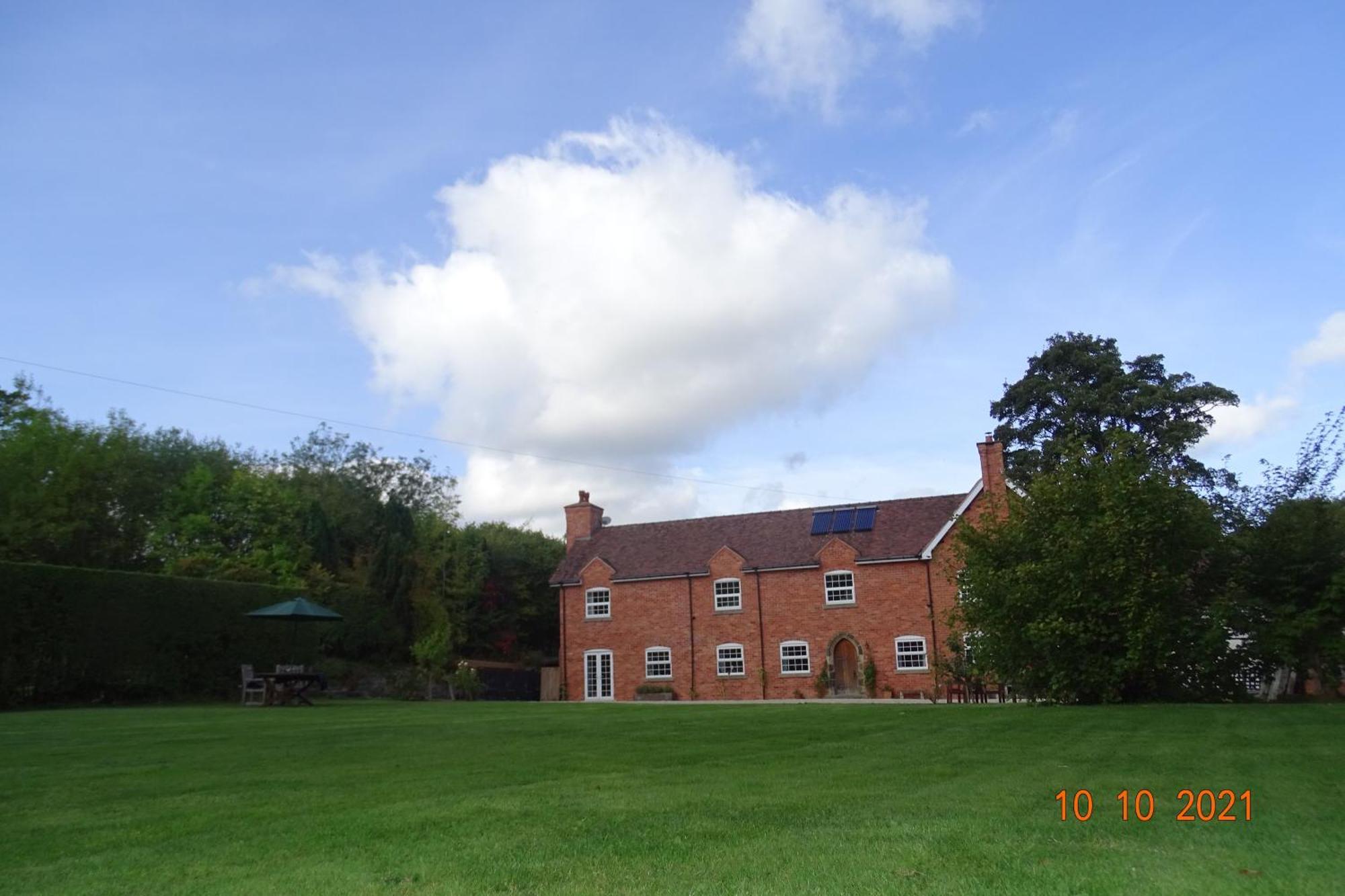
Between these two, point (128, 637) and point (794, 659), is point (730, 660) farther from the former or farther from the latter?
point (128, 637)

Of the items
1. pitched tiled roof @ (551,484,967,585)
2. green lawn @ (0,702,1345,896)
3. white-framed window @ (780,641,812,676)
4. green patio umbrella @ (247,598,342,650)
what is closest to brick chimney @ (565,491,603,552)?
pitched tiled roof @ (551,484,967,585)

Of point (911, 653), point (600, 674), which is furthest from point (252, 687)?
point (911, 653)

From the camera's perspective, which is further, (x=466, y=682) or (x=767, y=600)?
(x=767, y=600)

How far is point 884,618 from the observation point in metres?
35.3

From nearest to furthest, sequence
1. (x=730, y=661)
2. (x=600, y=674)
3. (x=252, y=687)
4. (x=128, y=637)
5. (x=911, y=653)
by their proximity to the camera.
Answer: (x=128, y=637) → (x=252, y=687) → (x=911, y=653) → (x=730, y=661) → (x=600, y=674)

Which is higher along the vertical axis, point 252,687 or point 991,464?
point 991,464

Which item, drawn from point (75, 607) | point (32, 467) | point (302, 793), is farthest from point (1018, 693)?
point (32, 467)

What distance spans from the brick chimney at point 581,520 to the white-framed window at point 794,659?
10.9m

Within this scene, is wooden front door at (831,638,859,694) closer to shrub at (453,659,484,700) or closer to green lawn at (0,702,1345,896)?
shrub at (453,659,484,700)

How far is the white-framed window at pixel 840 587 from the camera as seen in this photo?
3612 cm

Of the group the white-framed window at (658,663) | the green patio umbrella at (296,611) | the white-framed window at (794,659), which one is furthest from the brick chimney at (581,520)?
the green patio umbrella at (296,611)

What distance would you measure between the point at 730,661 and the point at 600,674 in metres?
5.64

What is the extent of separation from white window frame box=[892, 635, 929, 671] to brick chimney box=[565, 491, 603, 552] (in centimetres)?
1471

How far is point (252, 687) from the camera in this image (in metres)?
24.5
